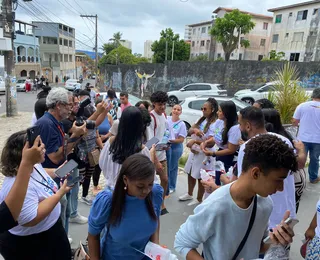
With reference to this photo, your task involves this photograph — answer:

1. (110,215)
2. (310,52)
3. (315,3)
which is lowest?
(110,215)

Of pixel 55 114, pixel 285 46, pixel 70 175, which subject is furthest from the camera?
pixel 285 46

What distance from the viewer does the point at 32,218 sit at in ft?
5.43

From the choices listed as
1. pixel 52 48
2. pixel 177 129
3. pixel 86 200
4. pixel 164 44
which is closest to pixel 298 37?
pixel 164 44

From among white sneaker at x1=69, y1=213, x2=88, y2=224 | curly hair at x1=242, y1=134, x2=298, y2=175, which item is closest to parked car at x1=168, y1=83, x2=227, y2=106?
white sneaker at x1=69, y1=213, x2=88, y2=224

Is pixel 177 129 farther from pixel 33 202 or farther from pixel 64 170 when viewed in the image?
pixel 33 202

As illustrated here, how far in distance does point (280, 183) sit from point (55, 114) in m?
2.28

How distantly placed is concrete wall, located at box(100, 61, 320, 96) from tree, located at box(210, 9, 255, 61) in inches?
553

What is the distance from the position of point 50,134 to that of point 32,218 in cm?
107

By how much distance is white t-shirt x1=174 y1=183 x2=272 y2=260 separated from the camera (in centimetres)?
133

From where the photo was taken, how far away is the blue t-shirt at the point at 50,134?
254 centimetres

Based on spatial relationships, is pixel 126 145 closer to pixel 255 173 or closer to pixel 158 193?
pixel 158 193

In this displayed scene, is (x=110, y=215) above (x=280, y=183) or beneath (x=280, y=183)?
beneath

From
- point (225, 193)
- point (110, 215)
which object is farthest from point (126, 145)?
point (225, 193)

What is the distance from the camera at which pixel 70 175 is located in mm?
2248
